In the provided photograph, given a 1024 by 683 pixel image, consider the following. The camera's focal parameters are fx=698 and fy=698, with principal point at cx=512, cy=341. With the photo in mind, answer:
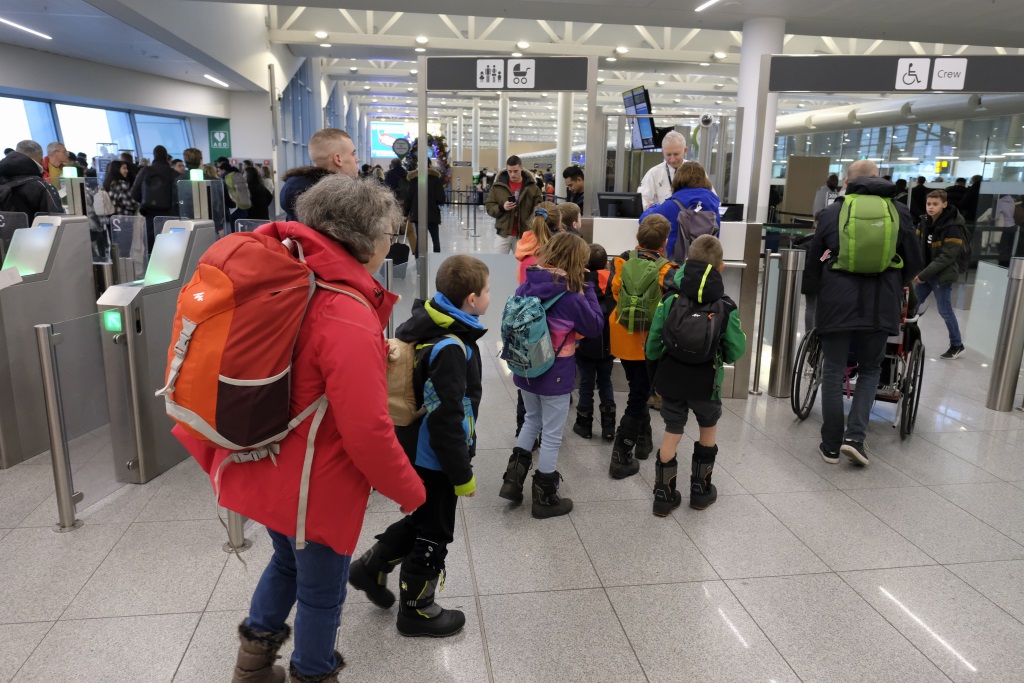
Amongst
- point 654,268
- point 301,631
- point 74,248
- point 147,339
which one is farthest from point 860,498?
point 74,248

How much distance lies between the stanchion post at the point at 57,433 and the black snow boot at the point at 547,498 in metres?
1.99

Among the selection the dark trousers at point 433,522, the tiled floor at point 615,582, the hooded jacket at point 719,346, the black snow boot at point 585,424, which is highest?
the hooded jacket at point 719,346

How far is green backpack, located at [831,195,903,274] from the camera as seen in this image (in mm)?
3561

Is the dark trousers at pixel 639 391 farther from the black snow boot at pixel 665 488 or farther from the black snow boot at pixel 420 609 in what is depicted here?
the black snow boot at pixel 420 609

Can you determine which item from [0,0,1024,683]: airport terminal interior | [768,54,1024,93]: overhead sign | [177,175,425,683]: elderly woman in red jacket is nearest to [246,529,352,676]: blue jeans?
[177,175,425,683]: elderly woman in red jacket

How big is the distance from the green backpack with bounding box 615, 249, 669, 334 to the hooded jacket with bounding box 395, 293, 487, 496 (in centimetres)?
162

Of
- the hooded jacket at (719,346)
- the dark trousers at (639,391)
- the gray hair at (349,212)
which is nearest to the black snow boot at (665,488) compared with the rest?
the hooded jacket at (719,346)

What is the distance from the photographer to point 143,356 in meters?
3.35

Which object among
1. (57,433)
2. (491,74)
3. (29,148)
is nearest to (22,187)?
(29,148)

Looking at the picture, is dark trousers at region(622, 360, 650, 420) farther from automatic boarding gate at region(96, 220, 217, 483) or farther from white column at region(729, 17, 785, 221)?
white column at region(729, 17, 785, 221)

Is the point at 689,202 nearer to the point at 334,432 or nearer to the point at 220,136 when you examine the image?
the point at 334,432

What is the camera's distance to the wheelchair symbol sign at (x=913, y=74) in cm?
496

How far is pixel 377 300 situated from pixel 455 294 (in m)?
0.57

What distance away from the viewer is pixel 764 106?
5141mm
